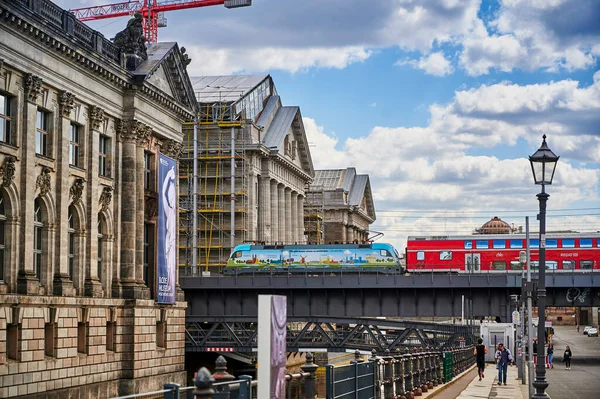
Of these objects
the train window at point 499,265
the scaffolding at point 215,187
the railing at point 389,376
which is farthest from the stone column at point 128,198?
the scaffolding at point 215,187

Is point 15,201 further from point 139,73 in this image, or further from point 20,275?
point 139,73

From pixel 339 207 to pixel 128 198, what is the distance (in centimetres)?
9772

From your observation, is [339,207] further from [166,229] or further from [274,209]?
[166,229]

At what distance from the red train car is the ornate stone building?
32.4m

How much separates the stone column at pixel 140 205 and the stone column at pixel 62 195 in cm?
874

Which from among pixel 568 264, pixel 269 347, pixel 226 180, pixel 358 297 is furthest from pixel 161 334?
pixel 269 347

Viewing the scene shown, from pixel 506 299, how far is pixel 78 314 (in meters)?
40.2

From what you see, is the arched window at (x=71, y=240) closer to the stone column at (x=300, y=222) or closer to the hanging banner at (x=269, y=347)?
the hanging banner at (x=269, y=347)

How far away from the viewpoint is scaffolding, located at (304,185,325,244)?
140 meters

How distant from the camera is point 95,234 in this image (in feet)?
182

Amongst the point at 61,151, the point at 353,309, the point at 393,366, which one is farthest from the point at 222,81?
the point at 393,366

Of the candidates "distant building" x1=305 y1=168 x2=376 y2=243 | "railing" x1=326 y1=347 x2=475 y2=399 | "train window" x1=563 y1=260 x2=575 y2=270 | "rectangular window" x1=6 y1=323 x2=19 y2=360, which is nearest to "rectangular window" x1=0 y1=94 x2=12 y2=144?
"rectangular window" x1=6 y1=323 x2=19 y2=360

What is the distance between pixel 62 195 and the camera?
51094 mm

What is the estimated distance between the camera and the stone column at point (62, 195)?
5094 cm
